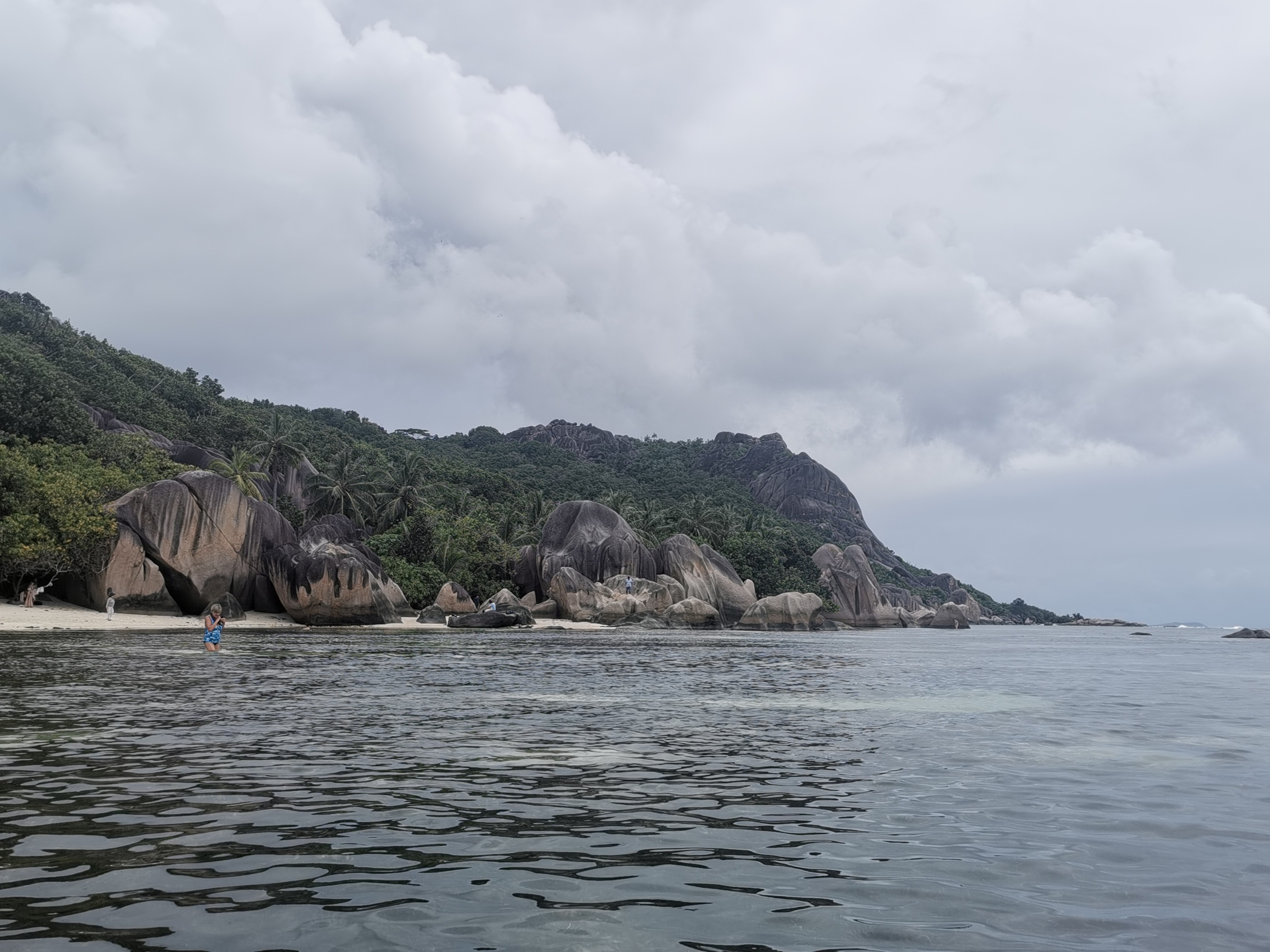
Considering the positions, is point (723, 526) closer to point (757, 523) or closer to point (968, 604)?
point (757, 523)

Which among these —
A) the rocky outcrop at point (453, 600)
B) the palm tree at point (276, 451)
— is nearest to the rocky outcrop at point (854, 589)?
the rocky outcrop at point (453, 600)

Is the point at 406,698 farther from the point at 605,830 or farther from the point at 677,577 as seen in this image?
the point at 677,577

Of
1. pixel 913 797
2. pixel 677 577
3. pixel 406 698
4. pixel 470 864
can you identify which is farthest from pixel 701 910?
pixel 677 577

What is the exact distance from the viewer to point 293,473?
257ft

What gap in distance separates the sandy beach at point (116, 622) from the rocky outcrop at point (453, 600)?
6565 millimetres

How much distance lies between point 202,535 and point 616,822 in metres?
44.3

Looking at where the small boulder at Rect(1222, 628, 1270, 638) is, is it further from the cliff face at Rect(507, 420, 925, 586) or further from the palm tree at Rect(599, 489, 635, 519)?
the cliff face at Rect(507, 420, 925, 586)

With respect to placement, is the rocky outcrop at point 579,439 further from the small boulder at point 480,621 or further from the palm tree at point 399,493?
the small boulder at point 480,621

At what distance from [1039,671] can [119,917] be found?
28898 millimetres

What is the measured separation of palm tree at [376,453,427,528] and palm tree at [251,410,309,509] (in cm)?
727

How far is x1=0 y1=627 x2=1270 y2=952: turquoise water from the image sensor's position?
484 centimetres

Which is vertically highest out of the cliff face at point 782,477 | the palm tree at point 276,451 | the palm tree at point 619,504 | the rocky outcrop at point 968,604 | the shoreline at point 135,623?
the cliff face at point 782,477

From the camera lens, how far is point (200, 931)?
4551 millimetres

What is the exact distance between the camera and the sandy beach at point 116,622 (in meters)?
37.2
